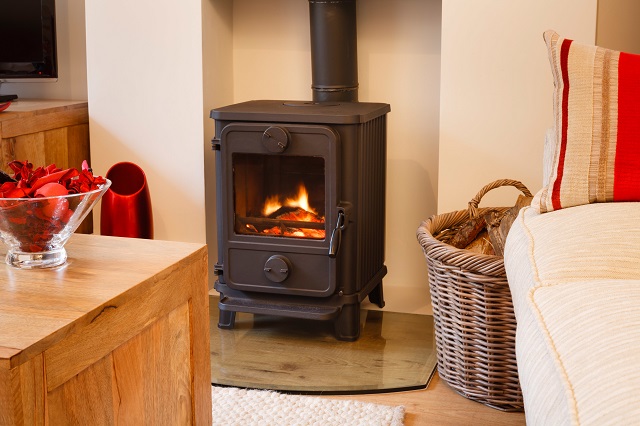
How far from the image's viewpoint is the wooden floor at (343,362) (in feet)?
6.91

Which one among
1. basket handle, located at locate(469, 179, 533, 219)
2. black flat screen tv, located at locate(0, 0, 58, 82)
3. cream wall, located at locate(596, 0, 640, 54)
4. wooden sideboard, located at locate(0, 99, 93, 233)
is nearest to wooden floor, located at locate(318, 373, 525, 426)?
basket handle, located at locate(469, 179, 533, 219)

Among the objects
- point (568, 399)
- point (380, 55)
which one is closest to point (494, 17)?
point (380, 55)

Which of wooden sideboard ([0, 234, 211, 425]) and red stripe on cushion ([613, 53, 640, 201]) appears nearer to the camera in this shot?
wooden sideboard ([0, 234, 211, 425])

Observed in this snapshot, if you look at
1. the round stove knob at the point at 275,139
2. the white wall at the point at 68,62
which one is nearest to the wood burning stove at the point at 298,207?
the round stove knob at the point at 275,139

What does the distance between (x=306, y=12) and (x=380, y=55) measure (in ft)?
1.02

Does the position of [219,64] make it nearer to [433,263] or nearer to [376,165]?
[376,165]

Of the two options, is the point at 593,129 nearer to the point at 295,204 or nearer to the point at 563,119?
the point at 563,119

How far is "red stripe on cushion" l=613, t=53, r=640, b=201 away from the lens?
167 centimetres

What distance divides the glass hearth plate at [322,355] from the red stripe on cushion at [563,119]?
2.46 ft

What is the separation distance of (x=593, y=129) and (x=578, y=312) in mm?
654

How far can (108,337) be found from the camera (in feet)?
4.17

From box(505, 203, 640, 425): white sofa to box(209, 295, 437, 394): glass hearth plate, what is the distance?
0.74 metres

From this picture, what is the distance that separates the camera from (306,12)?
302cm

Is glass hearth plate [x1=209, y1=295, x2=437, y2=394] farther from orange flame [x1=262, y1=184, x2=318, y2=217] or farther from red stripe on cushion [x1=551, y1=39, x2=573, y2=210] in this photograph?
red stripe on cushion [x1=551, y1=39, x2=573, y2=210]
